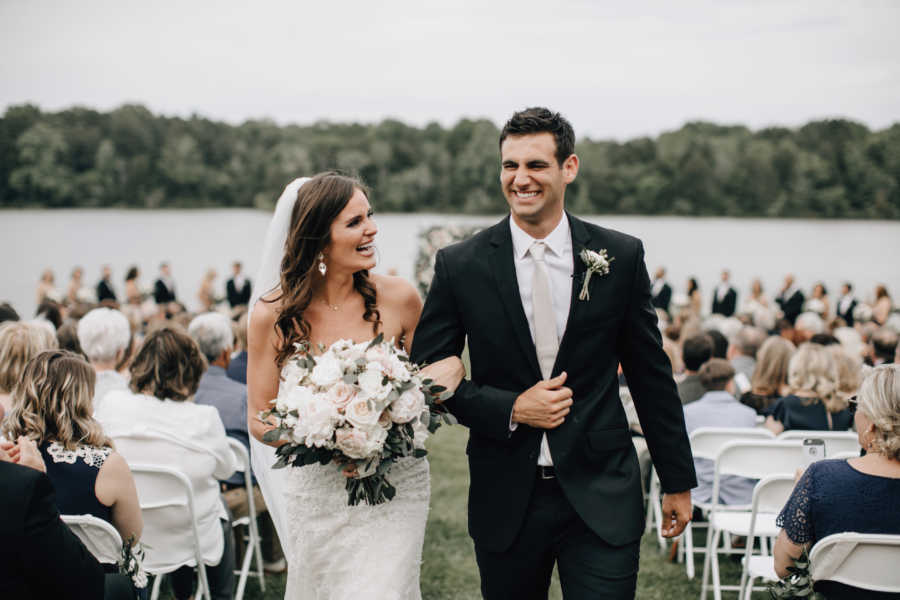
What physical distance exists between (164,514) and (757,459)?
352 cm

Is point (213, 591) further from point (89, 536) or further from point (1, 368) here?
point (1, 368)

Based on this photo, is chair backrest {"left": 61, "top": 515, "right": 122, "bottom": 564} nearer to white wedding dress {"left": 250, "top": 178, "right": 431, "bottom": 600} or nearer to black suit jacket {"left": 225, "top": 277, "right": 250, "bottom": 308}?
white wedding dress {"left": 250, "top": 178, "right": 431, "bottom": 600}

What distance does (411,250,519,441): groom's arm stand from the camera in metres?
2.88

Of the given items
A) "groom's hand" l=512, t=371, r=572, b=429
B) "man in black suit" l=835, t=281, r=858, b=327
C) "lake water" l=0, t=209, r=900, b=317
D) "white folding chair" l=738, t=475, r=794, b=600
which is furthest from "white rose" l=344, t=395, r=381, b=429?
"lake water" l=0, t=209, r=900, b=317

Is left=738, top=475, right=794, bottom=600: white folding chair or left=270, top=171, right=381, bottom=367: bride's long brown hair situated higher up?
left=270, top=171, right=381, bottom=367: bride's long brown hair

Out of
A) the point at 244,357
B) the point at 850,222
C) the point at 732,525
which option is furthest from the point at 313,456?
the point at 850,222

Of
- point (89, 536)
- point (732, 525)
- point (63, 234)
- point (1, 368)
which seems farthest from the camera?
point (63, 234)

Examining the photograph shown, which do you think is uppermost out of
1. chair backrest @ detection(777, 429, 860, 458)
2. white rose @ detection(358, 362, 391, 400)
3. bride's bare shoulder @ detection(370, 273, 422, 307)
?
bride's bare shoulder @ detection(370, 273, 422, 307)

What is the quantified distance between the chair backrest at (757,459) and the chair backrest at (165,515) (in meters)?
3.12

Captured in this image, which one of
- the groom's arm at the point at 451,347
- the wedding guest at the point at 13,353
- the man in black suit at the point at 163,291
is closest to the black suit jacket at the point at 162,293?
the man in black suit at the point at 163,291

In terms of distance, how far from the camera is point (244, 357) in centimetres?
630

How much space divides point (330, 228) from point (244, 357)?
3032 millimetres

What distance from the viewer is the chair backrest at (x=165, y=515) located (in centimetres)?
399

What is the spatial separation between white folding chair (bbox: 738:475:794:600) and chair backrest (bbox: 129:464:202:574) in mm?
3028
